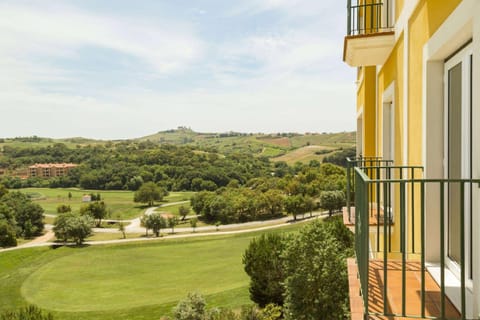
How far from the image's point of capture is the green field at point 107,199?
290 feet

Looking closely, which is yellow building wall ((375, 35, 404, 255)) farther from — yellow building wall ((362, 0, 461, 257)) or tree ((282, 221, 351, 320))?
tree ((282, 221, 351, 320))

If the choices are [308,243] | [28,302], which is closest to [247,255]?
[308,243]

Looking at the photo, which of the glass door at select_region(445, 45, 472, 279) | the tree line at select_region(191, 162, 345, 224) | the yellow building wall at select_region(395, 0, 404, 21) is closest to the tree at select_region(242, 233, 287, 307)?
the yellow building wall at select_region(395, 0, 404, 21)

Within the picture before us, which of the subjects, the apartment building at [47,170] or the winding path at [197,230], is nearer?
the winding path at [197,230]

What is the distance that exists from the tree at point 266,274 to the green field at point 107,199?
62719 millimetres

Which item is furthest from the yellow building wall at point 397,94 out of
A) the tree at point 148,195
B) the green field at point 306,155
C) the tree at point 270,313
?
the green field at point 306,155

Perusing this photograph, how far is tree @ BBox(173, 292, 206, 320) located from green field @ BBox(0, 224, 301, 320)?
6.99m

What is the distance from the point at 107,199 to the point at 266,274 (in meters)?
85.7

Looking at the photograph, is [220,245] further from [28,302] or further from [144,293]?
[28,302]

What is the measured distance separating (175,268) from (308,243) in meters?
28.7

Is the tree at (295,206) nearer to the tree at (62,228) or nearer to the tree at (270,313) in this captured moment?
the tree at (62,228)

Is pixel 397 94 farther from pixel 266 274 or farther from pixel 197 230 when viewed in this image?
pixel 197 230

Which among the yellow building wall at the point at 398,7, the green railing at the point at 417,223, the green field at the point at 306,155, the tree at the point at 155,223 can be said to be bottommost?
the tree at the point at 155,223

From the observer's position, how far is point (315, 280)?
58.1 feet
